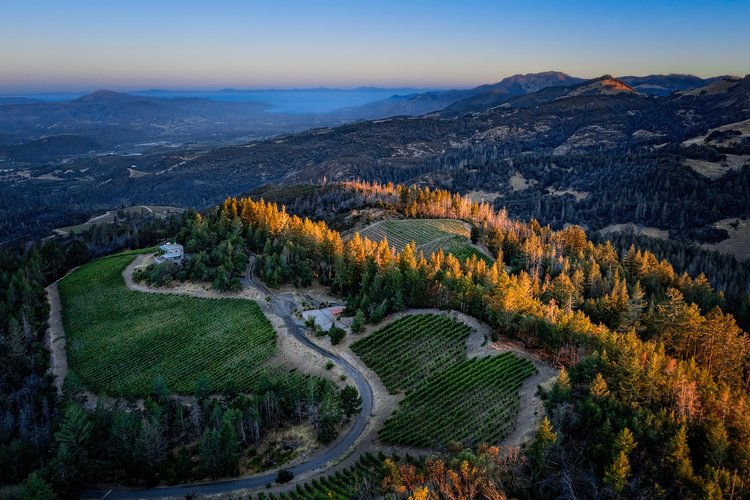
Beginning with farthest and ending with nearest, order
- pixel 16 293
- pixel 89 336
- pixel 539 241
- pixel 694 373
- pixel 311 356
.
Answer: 1. pixel 539 241
2. pixel 16 293
3. pixel 89 336
4. pixel 311 356
5. pixel 694 373

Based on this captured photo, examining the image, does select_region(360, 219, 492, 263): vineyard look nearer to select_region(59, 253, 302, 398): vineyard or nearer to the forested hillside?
the forested hillside

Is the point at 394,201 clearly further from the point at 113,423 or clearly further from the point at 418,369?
the point at 113,423

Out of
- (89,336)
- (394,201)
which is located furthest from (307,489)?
(394,201)

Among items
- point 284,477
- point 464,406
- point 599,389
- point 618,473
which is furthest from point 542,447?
point 284,477

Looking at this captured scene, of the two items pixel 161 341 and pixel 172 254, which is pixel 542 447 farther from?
pixel 172 254

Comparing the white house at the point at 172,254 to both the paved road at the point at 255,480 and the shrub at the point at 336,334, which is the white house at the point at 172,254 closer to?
the shrub at the point at 336,334

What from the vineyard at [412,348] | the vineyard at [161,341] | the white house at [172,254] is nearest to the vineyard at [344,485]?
the vineyard at [412,348]
